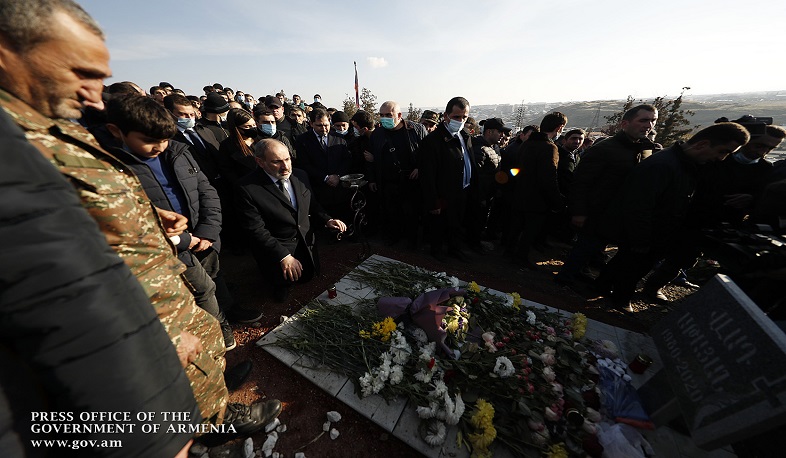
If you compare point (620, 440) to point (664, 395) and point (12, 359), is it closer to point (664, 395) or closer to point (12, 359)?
point (664, 395)

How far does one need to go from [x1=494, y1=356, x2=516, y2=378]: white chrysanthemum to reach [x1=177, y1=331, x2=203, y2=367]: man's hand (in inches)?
→ 93.4

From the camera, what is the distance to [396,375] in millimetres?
2482

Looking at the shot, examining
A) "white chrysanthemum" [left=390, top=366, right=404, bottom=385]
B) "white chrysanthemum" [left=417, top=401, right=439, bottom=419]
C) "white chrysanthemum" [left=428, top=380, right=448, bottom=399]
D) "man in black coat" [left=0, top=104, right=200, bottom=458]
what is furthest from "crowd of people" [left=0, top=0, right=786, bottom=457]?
"white chrysanthemum" [left=428, top=380, right=448, bottom=399]

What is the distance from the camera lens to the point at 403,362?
8.60ft

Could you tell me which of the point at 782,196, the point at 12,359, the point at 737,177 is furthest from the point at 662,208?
the point at 12,359

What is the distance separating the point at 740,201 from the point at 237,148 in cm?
759

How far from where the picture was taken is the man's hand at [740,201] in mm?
3744

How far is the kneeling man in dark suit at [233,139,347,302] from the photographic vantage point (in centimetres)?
325

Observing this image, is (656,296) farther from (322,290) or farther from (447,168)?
(322,290)

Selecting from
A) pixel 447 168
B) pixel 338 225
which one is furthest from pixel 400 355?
pixel 447 168

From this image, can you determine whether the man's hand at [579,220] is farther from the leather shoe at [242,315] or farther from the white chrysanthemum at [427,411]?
the leather shoe at [242,315]

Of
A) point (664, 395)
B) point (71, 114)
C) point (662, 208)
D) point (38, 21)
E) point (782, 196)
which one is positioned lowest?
point (664, 395)

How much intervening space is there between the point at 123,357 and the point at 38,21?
117 cm

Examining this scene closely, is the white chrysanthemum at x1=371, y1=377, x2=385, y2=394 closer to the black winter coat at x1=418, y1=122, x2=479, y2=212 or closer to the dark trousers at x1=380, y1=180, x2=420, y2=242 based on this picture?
the black winter coat at x1=418, y1=122, x2=479, y2=212
